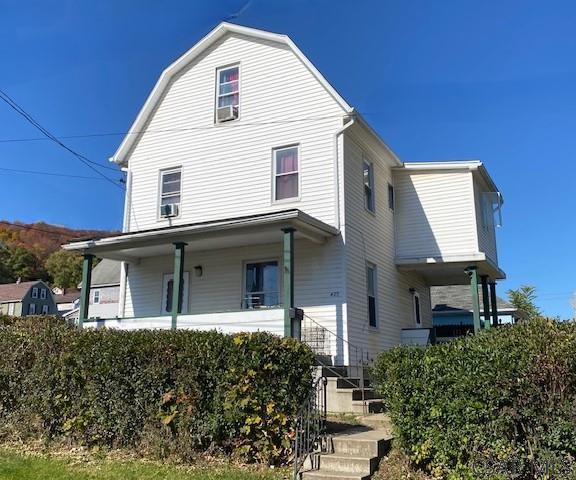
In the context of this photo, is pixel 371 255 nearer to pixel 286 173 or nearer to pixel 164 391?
pixel 286 173

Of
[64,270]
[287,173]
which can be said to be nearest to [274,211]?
[287,173]

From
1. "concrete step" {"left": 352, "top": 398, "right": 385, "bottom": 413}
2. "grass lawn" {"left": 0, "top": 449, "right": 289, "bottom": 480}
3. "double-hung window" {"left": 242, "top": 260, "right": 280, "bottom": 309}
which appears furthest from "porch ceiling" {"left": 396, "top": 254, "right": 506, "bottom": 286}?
"grass lawn" {"left": 0, "top": 449, "right": 289, "bottom": 480}

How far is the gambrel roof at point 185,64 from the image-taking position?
14.4 metres

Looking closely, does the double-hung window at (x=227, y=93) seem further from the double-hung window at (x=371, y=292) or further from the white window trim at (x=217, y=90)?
the double-hung window at (x=371, y=292)

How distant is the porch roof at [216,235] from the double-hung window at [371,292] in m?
2.10

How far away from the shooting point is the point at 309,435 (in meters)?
6.98

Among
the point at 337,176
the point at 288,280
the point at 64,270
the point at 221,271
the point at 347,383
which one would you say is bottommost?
the point at 347,383

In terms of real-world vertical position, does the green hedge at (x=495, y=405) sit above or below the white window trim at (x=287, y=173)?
below

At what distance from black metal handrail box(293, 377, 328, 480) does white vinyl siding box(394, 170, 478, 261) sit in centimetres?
939

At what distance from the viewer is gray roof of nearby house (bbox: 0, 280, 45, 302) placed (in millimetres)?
64250

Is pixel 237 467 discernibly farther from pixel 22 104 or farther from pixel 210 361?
pixel 22 104

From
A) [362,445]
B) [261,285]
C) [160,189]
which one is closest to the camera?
[362,445]

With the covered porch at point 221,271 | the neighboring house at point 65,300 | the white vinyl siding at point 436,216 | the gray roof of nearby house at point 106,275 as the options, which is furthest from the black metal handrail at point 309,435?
the neighboring house at point 65,300

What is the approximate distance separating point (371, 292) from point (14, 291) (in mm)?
62803
